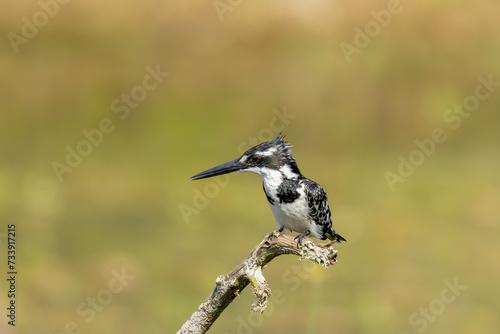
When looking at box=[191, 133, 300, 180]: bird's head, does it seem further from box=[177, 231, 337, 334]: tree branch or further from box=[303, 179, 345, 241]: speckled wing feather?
box=[177, 231, 337, 334]: tree branch

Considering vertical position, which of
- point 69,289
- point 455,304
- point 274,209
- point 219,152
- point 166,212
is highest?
point 219,152

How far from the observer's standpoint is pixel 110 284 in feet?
26.2

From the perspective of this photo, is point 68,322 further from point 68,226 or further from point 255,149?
point 255,149

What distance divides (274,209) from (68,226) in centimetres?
554

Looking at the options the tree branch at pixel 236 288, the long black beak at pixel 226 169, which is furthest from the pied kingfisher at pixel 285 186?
the tree branch at pixel 236 288

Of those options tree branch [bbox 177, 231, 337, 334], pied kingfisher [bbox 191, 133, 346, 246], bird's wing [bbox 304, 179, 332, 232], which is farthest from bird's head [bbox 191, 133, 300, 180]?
tree branch [bbox 177, 231, 337, 334]

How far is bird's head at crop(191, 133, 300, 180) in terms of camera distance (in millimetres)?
3957

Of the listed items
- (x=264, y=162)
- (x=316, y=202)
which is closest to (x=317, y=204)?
(x=316, y=202)

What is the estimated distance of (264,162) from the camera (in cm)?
407

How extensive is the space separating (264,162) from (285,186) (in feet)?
0.76

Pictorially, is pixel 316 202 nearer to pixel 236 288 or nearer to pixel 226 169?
pixel 226 169

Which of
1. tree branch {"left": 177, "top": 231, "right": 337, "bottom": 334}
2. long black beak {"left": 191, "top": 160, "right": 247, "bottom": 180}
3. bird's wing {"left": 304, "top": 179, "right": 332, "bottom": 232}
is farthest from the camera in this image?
bird's wing {"left": 304, "top": 179, "right": 332, "bottom": 232}

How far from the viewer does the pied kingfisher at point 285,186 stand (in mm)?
4004

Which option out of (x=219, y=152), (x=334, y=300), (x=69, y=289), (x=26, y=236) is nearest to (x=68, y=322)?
(x=69, y=289)
